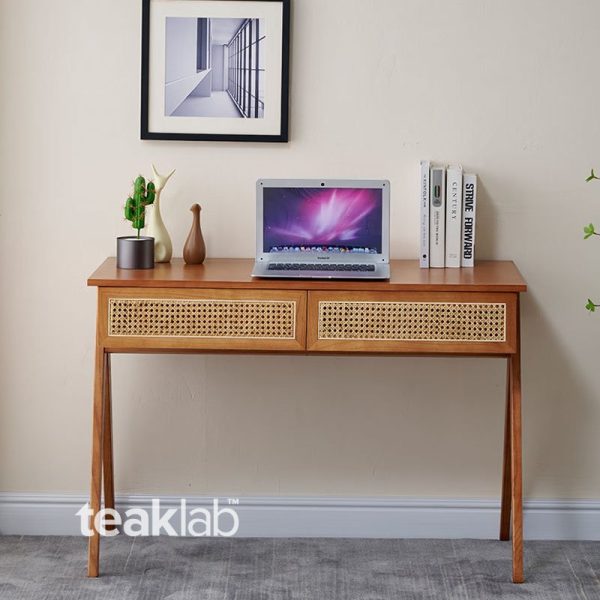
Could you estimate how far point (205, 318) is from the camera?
107 inches

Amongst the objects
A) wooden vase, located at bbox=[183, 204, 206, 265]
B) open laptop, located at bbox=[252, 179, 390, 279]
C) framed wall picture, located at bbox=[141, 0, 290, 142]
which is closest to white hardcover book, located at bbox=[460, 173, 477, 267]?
open laptop, located at bbox=[252, 179, 390, 279]

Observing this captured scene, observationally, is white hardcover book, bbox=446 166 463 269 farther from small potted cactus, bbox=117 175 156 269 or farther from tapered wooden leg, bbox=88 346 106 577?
tapered wooden leg, bbox=88 346 106 577

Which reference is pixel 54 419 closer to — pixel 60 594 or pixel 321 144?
pixel 60 594

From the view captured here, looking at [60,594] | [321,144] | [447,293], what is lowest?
[60,594]

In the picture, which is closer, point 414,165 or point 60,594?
point 60,594

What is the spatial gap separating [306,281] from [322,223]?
0.25m

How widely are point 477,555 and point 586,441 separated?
1.59 feet

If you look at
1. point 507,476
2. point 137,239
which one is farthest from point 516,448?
point 137,239

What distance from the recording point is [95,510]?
2785 mm

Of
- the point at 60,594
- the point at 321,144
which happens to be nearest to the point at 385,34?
the point at 321,144

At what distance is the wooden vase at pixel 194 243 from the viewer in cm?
297

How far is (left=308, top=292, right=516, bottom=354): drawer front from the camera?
8.86ft

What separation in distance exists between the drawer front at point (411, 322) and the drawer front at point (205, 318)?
2.6 inches

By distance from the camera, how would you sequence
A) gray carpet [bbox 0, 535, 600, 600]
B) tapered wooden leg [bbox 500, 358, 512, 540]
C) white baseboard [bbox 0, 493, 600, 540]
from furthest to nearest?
white baseboard [bbox 0, 493, 600, 540] → tapered wooden leg [bbox 500, 358, 512, 540] → gray carpet [bbox 0, 535, 600, 600]
